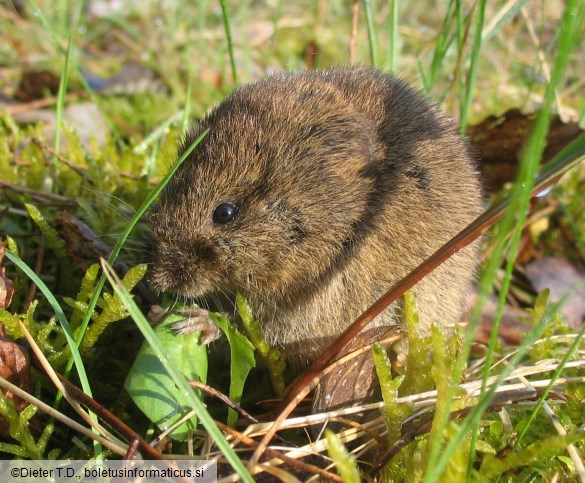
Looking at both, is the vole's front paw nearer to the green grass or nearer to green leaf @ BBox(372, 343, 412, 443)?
the green grass

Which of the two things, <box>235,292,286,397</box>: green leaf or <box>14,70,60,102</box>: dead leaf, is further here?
<box>14,70,60,102</box>: dead leaf

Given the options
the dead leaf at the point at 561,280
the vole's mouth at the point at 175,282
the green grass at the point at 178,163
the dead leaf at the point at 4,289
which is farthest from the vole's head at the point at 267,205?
the dead leaf at the point at 561,280

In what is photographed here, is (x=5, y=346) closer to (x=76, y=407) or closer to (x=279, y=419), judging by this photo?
(x=76, y=407)

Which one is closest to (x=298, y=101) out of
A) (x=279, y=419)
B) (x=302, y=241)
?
(x=302, y=241)

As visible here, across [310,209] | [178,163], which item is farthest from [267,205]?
[178,163]

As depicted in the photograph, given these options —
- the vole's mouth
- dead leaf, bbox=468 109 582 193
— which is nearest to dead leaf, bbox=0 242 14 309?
the vole's mouth
